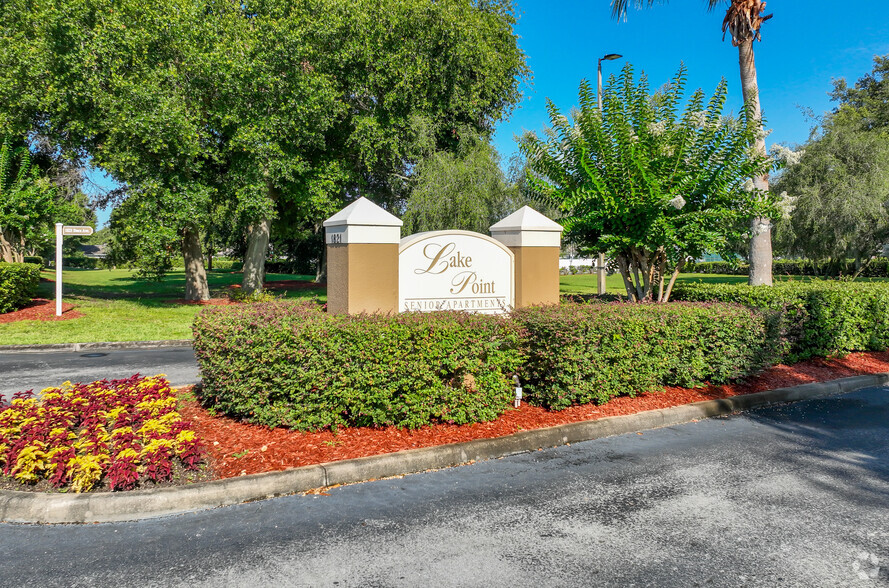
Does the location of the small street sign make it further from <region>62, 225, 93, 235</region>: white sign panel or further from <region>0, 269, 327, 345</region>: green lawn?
<region>0, 269, 327, 345</region>: green lawn

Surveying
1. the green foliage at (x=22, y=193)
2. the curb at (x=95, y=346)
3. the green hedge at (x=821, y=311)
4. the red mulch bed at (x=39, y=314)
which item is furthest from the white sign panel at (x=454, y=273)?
the green foliage at (x=22, y=193)

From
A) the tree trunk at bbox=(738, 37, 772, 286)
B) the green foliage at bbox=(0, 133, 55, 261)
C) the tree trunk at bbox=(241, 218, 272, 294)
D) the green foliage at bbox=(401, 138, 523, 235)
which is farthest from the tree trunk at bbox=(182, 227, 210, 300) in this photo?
the tree trunk at bbox=(738, 37, 772, 286)

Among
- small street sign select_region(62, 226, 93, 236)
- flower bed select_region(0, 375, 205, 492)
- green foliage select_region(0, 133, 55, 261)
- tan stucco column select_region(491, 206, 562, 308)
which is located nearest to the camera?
flower bed select_region(0, 375, 205, 492)

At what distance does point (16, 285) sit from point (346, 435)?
48.8 feet

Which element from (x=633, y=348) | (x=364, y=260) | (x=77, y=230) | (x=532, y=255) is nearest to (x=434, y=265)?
(x=364, y=260)

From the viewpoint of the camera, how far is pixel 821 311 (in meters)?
8.93

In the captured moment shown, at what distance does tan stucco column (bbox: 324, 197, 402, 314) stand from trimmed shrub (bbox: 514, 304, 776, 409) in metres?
1.52

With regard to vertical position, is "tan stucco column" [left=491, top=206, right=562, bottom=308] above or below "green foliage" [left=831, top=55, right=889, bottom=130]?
below

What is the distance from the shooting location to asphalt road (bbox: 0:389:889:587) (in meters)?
3.21

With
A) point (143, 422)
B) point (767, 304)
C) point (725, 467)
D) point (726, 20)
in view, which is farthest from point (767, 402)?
point (726, 20)

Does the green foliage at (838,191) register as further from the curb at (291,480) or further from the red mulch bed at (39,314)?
the red mulch bed at (39,314)

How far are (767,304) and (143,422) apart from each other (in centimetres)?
850

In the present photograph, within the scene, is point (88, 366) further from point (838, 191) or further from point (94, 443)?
point (838, 191)

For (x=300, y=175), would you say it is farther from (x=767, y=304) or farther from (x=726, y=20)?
(x=767, y=304)
